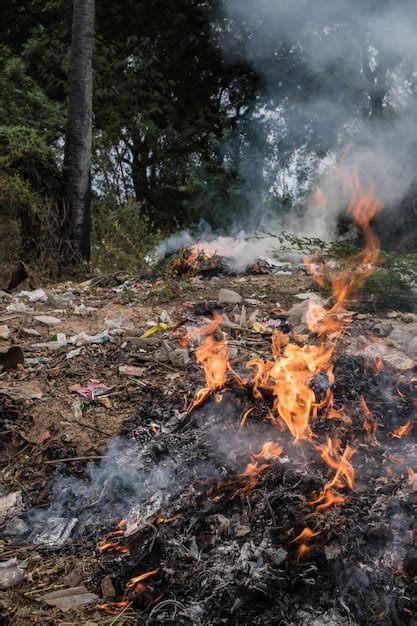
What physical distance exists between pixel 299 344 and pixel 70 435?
1955mm

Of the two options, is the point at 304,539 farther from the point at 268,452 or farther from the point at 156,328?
the point at 156,328

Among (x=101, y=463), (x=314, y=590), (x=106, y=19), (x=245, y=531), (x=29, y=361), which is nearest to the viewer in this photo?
(x=314, y=590)

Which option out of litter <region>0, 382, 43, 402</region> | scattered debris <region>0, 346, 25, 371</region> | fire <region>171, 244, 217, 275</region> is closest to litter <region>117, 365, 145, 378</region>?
litter <region>0, 382, 43, 402</region>

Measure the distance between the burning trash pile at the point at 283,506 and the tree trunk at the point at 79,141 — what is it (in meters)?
4.95

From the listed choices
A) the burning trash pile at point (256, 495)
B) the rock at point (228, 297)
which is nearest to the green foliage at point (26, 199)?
the rock at point (228, 297)

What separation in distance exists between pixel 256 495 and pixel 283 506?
0.50 ft

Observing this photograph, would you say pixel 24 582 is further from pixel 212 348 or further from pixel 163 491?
pixel 212 348

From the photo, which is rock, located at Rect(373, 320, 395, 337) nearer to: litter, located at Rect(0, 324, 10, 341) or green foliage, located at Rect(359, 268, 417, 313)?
green foliage, located at Rect(359, 268, 417, 313)

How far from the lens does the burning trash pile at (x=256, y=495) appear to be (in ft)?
6.18

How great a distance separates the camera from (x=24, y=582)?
205 centimetres

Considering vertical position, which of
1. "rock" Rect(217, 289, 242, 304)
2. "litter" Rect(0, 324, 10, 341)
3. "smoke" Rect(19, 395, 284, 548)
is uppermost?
"rock" Rect(217, 289, 242, 304)

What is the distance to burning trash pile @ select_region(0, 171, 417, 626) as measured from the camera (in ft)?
6.18

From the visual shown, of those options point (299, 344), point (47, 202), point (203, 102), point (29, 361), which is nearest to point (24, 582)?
point (29, 361)

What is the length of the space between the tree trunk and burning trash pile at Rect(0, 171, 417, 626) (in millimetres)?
4412
